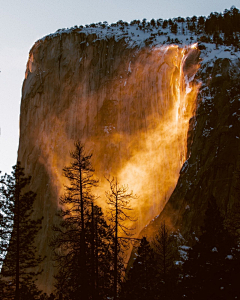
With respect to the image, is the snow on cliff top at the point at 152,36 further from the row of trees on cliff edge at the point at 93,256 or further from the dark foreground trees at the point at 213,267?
the dark foreground trees at the point at 213,267

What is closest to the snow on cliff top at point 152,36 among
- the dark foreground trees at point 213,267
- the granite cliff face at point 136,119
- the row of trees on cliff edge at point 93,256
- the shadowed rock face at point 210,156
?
the granite cliff face at point 136,119

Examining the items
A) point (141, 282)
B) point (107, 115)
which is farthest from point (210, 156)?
point (107, 115)

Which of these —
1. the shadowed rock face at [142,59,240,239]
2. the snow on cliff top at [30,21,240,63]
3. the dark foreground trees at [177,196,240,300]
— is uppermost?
the snow on cliff top at [30,21,240,63]

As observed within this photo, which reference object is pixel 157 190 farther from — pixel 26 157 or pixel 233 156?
pixel 26 157

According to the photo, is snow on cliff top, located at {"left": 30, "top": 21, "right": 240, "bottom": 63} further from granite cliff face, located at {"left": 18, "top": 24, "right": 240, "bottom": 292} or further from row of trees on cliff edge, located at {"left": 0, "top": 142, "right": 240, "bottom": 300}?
row of trees on cliff edge, located at {"left": 0, "top": 142, "right": 240, "bottom": 300}

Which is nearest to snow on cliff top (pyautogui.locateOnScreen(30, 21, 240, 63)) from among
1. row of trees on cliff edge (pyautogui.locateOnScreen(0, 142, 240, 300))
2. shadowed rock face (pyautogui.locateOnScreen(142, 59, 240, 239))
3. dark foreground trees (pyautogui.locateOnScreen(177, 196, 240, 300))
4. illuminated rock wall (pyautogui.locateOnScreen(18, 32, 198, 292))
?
illuminated rock wall (pyautogui.locateOnScreen(18, 32, 198, 292))

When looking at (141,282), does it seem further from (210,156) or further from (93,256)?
(210,156)
